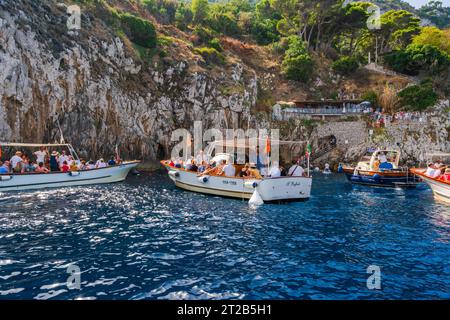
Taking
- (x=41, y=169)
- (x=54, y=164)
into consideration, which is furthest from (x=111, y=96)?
(x=41, y=169)

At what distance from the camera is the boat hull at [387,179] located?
31469mm

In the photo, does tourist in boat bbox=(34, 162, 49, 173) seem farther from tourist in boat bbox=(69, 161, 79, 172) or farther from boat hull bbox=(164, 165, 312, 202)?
boat hull bbox=(164, 165, 312, 202)

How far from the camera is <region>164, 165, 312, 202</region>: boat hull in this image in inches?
862

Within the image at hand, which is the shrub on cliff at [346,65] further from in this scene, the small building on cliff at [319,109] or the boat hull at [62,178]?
the boat hull at [62,178]

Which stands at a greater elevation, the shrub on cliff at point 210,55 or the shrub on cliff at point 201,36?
the shrub on cliff at point 201,36

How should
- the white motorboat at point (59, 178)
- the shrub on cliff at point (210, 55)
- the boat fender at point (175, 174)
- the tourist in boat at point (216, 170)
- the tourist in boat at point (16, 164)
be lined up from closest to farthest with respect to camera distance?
the tourist in boat at point (216, 170) < the white motorboat at point (59, 178) < the tourist in boat at point (16, 164) < the boat fender at point (175, 174) < the shrub on cliff at point (210, 55)

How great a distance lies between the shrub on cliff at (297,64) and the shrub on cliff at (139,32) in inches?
1028

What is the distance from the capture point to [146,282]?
31.6 feet

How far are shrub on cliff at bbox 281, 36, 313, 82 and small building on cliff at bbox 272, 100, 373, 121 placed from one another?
10.1 meters

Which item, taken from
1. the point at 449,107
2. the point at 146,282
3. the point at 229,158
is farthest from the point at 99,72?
the point at 449,107

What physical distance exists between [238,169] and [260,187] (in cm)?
328

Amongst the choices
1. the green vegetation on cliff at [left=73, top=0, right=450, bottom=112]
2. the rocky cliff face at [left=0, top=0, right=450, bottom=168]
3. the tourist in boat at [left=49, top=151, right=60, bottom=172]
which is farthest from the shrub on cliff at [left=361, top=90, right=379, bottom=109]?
the tourist in boat at [left=49, top=151, right=60, bottom=172]

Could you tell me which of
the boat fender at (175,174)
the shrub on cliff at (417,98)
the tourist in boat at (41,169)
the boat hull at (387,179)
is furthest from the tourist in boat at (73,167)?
the shrub on cliff at (417,98)
